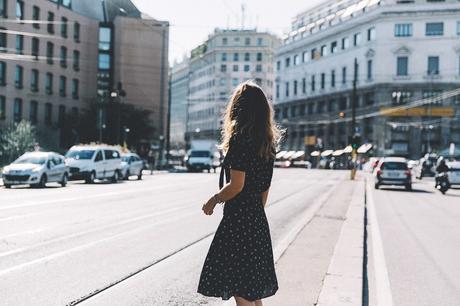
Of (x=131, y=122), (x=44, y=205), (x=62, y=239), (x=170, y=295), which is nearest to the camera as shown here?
(x=170, y=295)

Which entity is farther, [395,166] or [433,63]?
[433,63]

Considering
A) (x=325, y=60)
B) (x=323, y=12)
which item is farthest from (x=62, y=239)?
(x=323, y=12)

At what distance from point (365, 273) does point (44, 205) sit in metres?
10.2

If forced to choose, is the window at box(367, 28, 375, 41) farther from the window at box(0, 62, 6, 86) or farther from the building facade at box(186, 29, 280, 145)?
the building facade at box(186, 29, 280, 145)

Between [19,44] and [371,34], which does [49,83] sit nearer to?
[19,44]

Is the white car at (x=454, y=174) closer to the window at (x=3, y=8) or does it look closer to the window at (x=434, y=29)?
the window at (x=3, y=8)

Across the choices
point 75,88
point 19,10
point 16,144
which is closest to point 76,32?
point 75,88

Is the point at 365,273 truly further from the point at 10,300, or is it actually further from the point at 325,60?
the point at 325,60

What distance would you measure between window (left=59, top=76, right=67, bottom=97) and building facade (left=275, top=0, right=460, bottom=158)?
78.1ft

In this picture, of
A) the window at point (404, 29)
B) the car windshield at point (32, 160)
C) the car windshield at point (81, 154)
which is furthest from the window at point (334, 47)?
the car windshield at point (32, 160)

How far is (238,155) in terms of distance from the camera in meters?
3.78

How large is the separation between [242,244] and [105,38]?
6293cm

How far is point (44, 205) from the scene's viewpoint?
49.4 feet

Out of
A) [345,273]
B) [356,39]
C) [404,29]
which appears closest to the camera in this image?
[345,273]
